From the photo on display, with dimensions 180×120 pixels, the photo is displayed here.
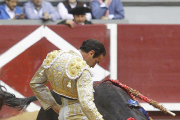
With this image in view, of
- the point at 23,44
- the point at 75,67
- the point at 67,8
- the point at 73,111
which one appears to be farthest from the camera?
the point at 67,8

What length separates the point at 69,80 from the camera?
8.79ft

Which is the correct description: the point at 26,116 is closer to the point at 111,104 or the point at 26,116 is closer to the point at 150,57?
the point at 150,57

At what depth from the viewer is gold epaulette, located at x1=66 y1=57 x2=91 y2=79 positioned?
258cm

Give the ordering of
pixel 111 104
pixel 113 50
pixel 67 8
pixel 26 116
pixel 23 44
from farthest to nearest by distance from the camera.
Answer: pixel 67 8 < pixel 113 50 < pixel 23 44 < pixel 26 116 < pixel 111 104

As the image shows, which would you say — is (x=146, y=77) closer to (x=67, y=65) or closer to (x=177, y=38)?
(x=177, y=38)

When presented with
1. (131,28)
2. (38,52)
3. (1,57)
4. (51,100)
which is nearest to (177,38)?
(131,28)

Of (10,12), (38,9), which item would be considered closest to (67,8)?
(38,9)

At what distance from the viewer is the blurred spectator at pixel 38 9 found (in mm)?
6039

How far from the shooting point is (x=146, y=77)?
5629mm

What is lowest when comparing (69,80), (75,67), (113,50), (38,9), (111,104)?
(113,50)

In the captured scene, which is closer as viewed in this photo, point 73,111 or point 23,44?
point 73,111

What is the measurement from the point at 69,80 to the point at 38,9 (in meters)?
3.66

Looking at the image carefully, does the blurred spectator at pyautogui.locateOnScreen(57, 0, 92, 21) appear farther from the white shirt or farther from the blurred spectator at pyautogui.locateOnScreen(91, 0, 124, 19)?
the white shirt

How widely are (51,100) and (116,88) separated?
1.90 feet
